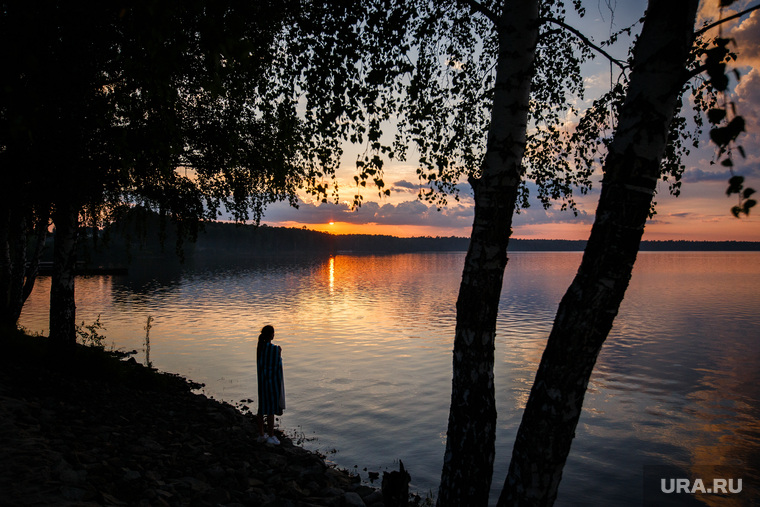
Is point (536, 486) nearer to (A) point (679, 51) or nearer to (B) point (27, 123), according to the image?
(A) point (679, 51)

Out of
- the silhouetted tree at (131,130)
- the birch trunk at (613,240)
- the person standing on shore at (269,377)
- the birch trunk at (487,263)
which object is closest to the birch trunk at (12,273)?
the silhouetted tree at (131,130)

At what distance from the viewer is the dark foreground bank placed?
606 centimetres

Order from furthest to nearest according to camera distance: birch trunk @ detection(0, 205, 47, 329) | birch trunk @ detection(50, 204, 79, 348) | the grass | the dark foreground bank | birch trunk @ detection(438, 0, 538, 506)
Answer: birch trunk @ detection(0, 205, 47, 329)
the grass
birch trunk @ detection(50, 204, 79, 348)
the dark foreground bank
birch trunk @ detection(438, 0, 538, 506)

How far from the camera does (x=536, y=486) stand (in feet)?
13.2

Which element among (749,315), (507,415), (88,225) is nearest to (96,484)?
(88,225)

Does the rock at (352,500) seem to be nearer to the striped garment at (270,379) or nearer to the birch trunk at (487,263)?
the birch trunk at (487,263)

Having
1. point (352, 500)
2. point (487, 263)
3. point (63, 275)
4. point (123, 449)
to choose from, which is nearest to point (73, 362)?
point (63, 275)

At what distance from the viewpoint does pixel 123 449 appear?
25.8 feet

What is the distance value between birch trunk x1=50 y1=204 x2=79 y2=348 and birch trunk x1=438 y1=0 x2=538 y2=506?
405 inches

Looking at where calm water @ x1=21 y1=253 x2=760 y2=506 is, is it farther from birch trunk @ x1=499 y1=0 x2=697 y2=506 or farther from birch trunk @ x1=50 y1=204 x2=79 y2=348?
birch trunk @ x1=499 y1=0 x2=697 y2=506

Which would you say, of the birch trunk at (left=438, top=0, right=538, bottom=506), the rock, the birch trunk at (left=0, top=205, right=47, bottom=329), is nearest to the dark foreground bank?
the rock

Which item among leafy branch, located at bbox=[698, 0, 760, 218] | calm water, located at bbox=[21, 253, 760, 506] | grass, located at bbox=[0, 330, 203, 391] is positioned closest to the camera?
leafy branch, located at bbox=[698, 0, 760, 218]

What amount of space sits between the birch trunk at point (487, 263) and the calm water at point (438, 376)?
6.23 m

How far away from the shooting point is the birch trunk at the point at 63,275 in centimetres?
1110
